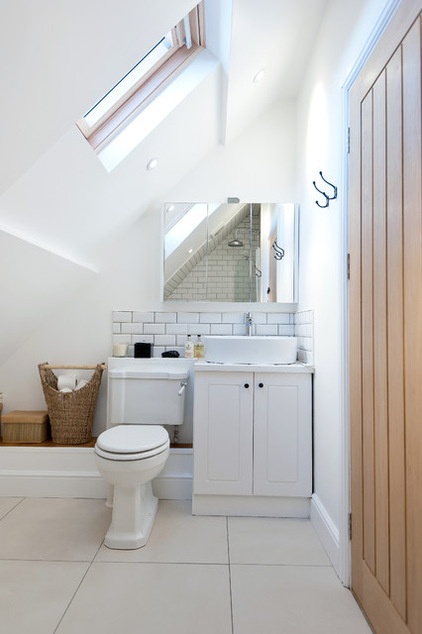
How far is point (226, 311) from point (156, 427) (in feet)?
3.25

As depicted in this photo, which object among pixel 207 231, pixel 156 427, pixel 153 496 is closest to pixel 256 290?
pixel 207 231

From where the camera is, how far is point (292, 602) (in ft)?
5.16

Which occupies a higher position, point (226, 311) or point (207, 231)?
point (207, 231)

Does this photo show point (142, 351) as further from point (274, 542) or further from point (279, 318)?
point (274, 542)

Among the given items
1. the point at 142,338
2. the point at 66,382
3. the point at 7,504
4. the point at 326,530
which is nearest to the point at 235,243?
the point at 142,338

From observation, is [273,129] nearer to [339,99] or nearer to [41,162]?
[339,99]

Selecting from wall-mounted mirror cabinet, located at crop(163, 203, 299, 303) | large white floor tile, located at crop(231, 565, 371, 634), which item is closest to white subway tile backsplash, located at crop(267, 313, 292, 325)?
wall-mounted mirror cabinet, located at crop(163, 203, 299, 303)

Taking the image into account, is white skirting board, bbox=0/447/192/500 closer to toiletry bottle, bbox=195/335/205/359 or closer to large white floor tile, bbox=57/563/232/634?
toiletry bottle, bbox=195/335/205/359

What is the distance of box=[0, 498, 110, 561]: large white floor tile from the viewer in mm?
1894

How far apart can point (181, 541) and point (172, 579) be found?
32 cm

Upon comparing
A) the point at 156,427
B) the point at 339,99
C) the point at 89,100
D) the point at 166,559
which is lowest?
the point at 166,559

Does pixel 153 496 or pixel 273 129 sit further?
pixel 273 129

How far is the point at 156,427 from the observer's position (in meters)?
2.30

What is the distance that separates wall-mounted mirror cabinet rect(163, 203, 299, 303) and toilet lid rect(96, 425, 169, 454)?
1002 mm
